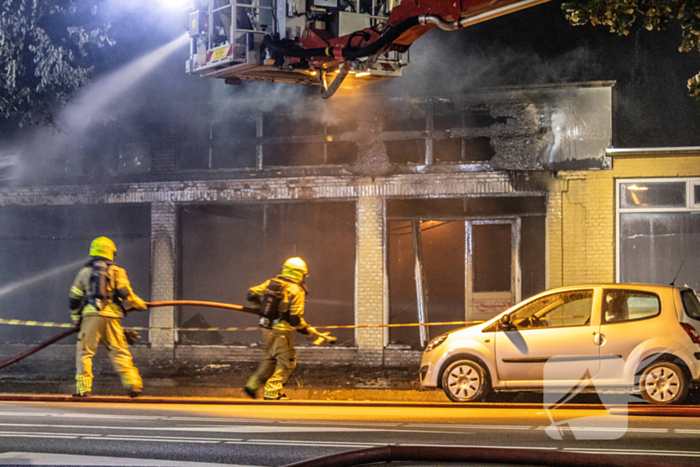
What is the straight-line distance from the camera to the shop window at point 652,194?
41.1 ft

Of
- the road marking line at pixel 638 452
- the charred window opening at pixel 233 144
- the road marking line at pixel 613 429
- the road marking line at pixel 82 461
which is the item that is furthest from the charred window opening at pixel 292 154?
the road marking line at pixel 638 452

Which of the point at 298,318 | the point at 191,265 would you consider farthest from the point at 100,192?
the point at 298,318

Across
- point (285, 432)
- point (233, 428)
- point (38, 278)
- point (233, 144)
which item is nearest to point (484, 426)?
point (285, 432)

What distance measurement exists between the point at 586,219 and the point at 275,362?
21.6 feet

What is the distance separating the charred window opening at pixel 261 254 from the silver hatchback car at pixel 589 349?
4.61 metres

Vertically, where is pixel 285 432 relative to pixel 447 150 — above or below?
below

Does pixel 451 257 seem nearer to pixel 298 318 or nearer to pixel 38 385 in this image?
pixel 298 318

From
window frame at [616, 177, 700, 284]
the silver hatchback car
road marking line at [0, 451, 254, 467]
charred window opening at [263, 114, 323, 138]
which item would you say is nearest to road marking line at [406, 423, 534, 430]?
the silver hatchback car

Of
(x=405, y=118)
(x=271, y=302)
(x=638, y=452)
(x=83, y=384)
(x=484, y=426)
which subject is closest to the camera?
(x=638, y=452)

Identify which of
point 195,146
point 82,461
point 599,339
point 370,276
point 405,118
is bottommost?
point 82,461

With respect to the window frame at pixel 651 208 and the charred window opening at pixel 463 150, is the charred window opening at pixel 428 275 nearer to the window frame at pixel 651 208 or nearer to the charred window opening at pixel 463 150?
the charred window opening at pixel 463 150

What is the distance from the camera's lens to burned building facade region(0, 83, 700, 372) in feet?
42.5

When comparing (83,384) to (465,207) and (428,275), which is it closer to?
(428,275)

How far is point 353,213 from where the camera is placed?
1404cm
